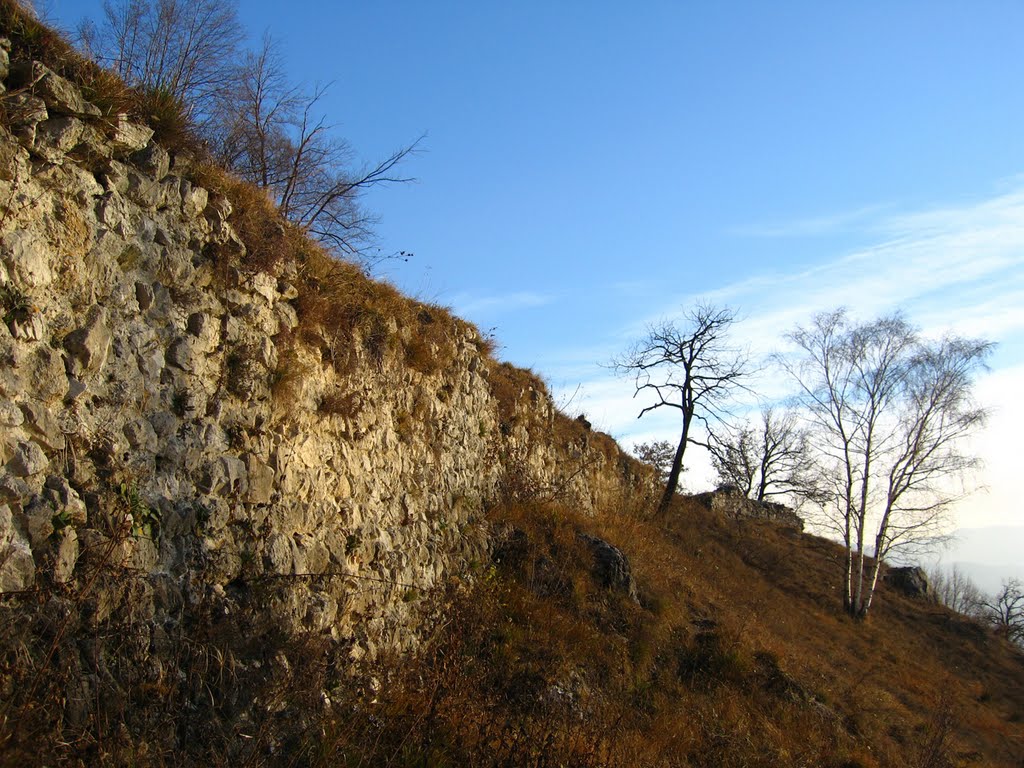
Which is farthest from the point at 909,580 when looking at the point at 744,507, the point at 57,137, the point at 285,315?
the point at 57,137

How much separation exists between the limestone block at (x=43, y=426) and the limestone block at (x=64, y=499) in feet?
0.70

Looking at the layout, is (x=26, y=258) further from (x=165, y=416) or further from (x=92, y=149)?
(x=165, y=416)

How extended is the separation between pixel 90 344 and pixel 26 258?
65 centimetres

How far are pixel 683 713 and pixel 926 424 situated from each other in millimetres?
18390

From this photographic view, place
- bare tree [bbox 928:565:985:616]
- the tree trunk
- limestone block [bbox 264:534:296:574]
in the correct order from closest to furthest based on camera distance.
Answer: limestone block [bbox 264:534:296:574] < the tree trunk < bare tree [bbox 928:565:985:616]

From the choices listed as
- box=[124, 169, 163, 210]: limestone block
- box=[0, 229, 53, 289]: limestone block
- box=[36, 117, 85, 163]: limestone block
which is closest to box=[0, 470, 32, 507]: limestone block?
box=[0, 229, 53, 289]: limestone block

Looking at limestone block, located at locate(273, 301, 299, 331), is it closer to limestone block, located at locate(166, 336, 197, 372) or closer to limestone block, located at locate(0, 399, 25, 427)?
limestone block, located at locate(166, 336, 197, 372)

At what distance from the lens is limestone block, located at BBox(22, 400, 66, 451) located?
14.2 ft

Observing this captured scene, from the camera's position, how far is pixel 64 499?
14.2 ft

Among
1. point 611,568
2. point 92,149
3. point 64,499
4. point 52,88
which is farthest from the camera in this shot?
point 611,568

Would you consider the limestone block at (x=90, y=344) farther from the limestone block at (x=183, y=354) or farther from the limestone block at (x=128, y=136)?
the limestone block at (x=128, y=136)

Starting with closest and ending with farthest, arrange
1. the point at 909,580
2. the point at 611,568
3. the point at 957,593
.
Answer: the point at 611,568
the point at 909,580
the point at 957,593

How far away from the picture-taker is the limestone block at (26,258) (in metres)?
4.41

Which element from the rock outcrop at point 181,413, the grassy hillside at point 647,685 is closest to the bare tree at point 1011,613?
the grassy hillside at point 647,685
